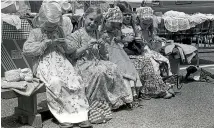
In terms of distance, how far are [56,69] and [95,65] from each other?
2.10 ft

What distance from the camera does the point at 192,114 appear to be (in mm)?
4652

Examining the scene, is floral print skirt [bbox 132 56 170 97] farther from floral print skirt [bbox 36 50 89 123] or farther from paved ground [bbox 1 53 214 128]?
floral print skirt [bbox 36 50 89 123]

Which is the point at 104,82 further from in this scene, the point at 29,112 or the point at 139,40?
the point at 139,40

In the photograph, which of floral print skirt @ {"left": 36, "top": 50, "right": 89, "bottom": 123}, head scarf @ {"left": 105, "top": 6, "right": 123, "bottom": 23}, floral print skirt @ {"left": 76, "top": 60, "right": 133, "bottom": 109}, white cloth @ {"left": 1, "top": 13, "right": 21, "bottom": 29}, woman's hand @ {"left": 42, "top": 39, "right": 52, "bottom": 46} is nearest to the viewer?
floral print skirt @ {"left": 36, "top": 50, "right": 89, "bottom": 123}

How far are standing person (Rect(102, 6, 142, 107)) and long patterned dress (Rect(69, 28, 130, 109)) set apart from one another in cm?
19

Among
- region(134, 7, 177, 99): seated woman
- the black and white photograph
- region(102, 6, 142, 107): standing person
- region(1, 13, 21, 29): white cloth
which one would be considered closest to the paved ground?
the black and white photograph

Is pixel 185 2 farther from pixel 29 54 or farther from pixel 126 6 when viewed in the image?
pixel 29 54

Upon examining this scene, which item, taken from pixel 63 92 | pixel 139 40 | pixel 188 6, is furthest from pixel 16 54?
pixel 188 6

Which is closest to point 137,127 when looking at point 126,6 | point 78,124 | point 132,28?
point 78,124

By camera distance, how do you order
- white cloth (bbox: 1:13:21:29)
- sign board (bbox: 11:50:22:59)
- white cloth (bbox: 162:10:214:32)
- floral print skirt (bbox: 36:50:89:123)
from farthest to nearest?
white cloth (bbox: 162:10:214:32), sign board (bbox: 11:50:22:59), white cloth (bbox: 1:13:21:29), floral print skirt (bbox: 36:50:89:123)

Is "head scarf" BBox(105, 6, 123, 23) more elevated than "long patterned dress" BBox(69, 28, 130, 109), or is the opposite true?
"head scarf" BBox(105, 6, 123, 23)

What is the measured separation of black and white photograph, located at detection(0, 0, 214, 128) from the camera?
3.94 metres

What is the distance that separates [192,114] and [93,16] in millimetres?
1959

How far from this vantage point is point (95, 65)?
4.55 m
